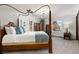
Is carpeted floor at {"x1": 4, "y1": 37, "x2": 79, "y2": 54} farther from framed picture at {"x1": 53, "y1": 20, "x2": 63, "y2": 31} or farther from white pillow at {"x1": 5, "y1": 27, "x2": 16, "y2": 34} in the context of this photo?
white pillow at {"x1": 5, "y1": 27, "x2": 16, "y2": 34}

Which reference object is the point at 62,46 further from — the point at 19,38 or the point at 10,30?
the point at 10,30

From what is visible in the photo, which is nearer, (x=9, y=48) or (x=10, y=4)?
(x=10, y=4)

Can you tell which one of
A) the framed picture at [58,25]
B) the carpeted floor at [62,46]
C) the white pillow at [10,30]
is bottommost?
the carpeted floor at [62,46]

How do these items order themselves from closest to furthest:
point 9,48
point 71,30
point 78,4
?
point 78,4, point 71,30, point 9,48

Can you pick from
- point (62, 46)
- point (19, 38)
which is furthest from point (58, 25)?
point (19, 38)

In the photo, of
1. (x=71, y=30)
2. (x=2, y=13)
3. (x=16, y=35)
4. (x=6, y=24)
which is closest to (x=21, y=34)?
(x=16, y=35)

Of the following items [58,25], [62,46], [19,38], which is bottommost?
[62,46]

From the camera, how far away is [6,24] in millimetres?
2400

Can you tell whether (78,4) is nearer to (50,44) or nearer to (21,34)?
(50,44)

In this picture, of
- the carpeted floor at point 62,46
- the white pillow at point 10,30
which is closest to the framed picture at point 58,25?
the carpeted floor at point 62,46

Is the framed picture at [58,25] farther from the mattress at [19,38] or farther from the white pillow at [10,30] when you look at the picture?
the white pillow at [10,30]

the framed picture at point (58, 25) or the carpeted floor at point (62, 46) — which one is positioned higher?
the framed picture at point (58, 25)

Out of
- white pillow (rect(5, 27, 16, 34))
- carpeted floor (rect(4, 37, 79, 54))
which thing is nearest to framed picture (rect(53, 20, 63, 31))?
carpeted floor (rect(4, 37, 79, 54))
